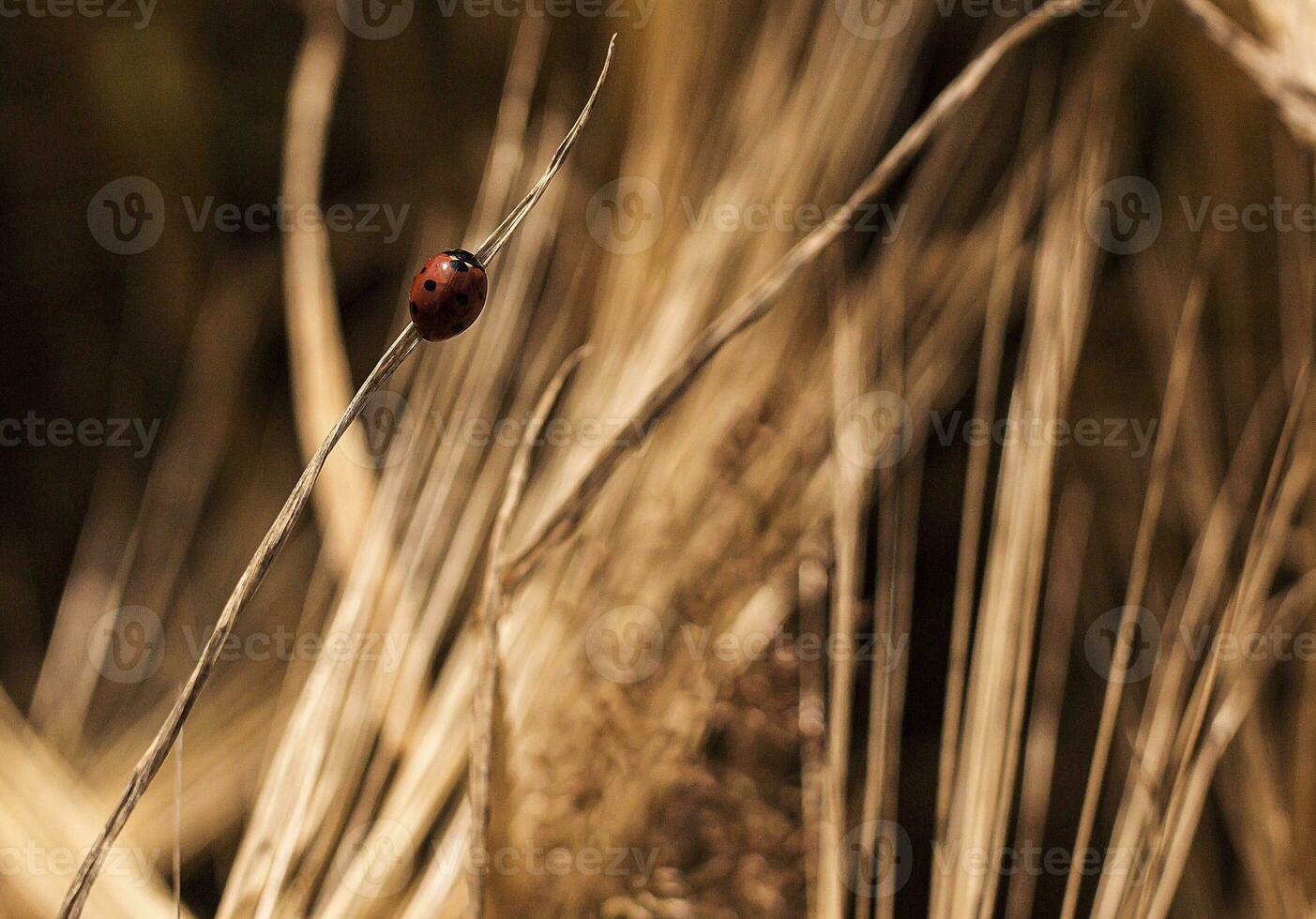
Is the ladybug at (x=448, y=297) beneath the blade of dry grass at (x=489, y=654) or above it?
above

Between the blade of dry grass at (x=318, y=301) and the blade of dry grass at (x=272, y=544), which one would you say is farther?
the blade of dry grass at (x=318, y=301)

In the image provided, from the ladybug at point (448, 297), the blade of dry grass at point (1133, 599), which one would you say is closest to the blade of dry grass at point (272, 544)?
the ladybug at point (448, 297)

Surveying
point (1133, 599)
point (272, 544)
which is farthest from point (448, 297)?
point (1133, 599)

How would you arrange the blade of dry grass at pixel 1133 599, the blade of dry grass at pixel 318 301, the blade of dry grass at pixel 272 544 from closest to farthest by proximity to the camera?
the blade of dry grass at pixel 272 544 → the blade of dry grass at pixel 1133 599 → the blade of dry grass at pixel 318 301

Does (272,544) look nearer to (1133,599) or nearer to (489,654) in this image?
(489,654)

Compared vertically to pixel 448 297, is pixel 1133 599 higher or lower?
lower

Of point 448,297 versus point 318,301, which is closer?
point 448,297

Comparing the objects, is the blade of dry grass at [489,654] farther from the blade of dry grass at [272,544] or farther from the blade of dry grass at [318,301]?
the blade of dry grass at [318,301]

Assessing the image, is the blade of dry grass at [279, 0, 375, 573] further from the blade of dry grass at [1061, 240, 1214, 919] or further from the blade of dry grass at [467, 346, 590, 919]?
the blade of dry grass at [1061, 240, 1214, 919]

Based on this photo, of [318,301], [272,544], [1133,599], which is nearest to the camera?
[272,544]
